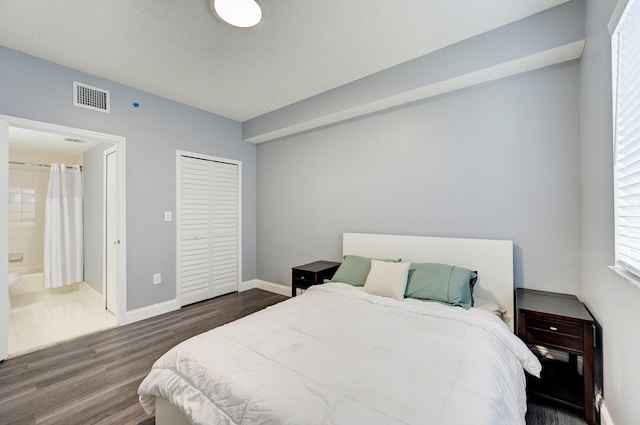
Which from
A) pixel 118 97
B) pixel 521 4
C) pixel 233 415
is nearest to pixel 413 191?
pixel 521 4

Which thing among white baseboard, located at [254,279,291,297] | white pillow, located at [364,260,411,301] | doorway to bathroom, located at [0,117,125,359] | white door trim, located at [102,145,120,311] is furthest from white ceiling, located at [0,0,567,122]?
white baseboard, located at [254,279,291,297]

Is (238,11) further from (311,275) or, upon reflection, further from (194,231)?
(194,231)

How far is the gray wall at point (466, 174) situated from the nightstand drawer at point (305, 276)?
2.02 feet

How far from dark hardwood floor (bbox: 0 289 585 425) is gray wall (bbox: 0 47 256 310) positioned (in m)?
0.59

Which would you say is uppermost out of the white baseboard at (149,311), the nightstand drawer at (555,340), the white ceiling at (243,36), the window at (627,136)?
the white ceiling at (243,36)

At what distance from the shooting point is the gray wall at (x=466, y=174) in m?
2.16

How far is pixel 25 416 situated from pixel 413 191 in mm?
3511

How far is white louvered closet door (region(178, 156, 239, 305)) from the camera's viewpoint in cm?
373

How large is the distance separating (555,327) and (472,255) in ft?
2.65

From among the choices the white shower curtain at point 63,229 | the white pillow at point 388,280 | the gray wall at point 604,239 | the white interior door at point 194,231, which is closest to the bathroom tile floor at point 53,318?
the white shower curtain at point 63,229

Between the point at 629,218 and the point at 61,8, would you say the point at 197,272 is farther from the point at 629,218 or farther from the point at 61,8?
the point at 629,218

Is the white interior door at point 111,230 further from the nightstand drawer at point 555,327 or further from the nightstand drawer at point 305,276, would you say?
the nightstand drawer at point 555,327

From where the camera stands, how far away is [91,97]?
2.87 meters

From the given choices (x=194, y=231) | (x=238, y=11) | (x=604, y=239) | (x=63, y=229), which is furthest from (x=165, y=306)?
(x=604, y=239)
